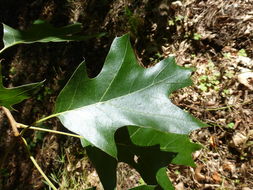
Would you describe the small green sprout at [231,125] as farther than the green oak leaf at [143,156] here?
Yes

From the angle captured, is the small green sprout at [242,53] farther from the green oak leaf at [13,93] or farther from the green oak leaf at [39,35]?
the green oak leaf at [13,93]

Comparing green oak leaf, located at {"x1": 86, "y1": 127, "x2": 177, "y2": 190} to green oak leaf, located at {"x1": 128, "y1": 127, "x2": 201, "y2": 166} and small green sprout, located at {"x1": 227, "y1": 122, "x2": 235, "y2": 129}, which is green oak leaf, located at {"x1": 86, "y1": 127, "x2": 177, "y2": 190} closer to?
green oak leaf, located at {"x1": 128, "y1": 127, "x2": 201, "y2": 166}

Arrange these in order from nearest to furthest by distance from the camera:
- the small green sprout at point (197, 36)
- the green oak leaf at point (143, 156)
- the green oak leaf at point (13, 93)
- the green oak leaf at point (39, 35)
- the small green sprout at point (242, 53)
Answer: the green oak leaf at point (13, 93) < the green oak leaf at point (143, 156) < the green oak leaf at point (39, 35) < the small green sprout at point (242, 53) < the small green sprout at point (197, 36)

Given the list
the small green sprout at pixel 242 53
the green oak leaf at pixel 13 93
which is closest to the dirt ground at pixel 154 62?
the small green sprout at pixel 242 53

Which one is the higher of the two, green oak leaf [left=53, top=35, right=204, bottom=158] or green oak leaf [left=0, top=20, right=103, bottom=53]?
green oak leaf [left=0, top=20, right=103, bottom=53]

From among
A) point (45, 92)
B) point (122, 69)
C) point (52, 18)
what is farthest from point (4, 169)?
point (122, 69)

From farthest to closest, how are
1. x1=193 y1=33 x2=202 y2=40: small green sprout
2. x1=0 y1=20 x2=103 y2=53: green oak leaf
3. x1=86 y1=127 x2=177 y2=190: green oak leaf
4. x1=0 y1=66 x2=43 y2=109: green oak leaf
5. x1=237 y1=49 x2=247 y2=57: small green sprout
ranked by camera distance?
x1=193 y1=33 x2=202 y2=40: small green sprout < x1=237 y1=49 x2=247 y2=57: small green sprout < x1=0 y1=20 x2=103 y2=53: green oak leaf < x1=86 y1=127 x2=177 y2=190: green oak leaf < x1=0 y1=66 x2=43 y2=109: green oak leaf

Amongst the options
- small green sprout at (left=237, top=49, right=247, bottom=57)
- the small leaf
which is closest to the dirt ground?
small green sprout at (left=237, top=49, right=247, bottom=57)
